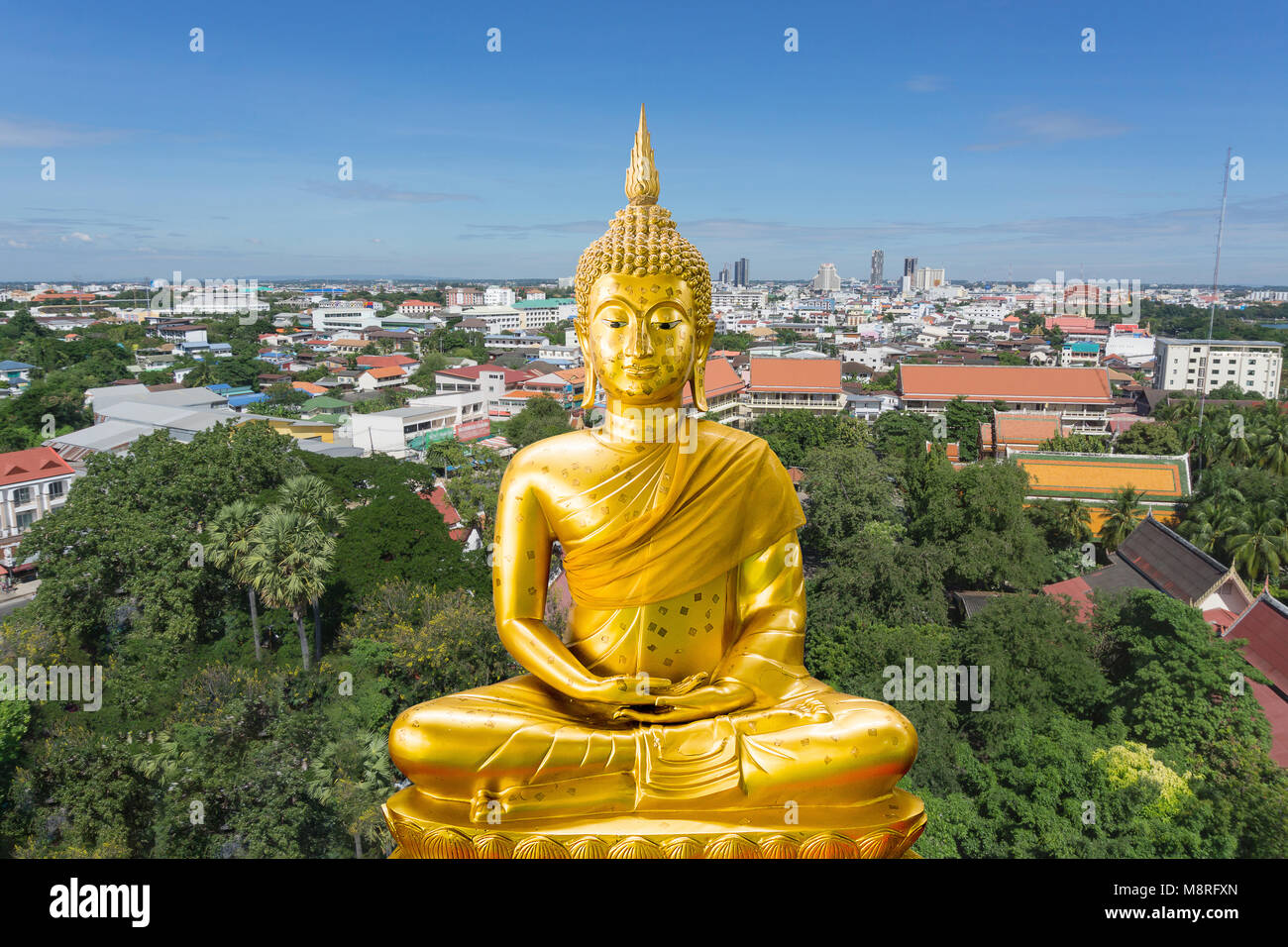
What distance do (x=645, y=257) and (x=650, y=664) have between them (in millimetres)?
2561

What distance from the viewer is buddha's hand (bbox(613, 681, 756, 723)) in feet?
16.3

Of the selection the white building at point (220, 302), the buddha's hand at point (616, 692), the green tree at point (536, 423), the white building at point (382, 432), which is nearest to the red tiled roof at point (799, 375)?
the green tree at point (536, 423)

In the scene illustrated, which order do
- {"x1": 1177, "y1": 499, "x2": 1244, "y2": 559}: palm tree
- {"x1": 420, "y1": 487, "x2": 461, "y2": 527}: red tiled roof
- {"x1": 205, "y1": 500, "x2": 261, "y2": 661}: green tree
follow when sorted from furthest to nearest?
1. {"x1": 420, "y1": 487, "x2": 461, "y2": 527}: red tiled roof
2. {"x1": 1177, "y1": 499, "x2": 1244, "y2": 559}: palm tree
3. {"x1": 205, "y1": 500, "x2": 261, "y2": 661}: green tree

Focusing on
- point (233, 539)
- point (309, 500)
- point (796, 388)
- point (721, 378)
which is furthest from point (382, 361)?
point (233, 539)

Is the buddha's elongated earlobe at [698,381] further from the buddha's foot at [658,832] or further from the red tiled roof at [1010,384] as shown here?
the red tiled roof at [1010,384]

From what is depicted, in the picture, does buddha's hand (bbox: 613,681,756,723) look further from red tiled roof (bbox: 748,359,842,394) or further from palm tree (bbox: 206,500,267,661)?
red tiled roof (bbox: 748,359,842,394)

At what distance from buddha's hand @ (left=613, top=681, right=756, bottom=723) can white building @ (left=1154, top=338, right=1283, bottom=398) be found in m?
61.3

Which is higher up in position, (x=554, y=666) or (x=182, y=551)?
(x=554, y=666)

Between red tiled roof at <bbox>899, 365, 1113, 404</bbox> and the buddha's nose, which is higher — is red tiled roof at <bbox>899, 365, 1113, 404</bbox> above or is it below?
below

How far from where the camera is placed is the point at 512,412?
46094mm

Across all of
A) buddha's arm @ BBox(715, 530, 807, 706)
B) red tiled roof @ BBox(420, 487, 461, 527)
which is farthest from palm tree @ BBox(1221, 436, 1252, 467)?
buddha's arm @ BBox(715, 530, 807, 706)
